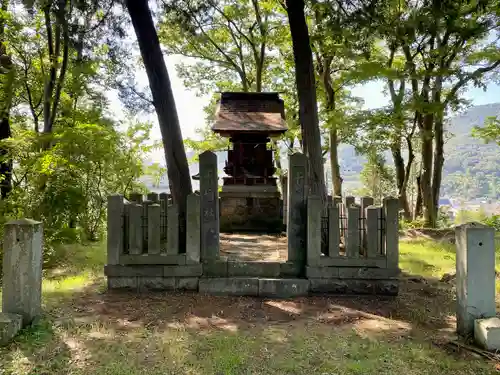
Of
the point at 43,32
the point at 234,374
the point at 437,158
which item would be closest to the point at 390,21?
the point at 234,374

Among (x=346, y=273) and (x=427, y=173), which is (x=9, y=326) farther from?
(x=427, y=173)

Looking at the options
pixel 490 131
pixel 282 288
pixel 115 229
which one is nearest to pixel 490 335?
pixel 282 288

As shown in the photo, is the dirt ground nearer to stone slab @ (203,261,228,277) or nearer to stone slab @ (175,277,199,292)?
stone slab @ (203,261,228,277)

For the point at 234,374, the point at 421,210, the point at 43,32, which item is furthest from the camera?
the point at 421,210

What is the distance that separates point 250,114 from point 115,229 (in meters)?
5.83

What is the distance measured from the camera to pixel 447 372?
360 cm

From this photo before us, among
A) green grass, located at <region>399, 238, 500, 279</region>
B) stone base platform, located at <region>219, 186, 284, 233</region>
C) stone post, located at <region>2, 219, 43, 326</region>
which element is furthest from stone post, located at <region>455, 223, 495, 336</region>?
stone base platform, located at <region>219, 186, 284, 233</region>

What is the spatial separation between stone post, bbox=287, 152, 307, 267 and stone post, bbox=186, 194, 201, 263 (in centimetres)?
149

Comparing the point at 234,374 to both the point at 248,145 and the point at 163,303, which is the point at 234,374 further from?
the point at 248,145

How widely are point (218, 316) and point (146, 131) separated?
1099 cm

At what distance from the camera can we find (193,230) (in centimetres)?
615

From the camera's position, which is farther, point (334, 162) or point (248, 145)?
point (334, 162)

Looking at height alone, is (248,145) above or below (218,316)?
above

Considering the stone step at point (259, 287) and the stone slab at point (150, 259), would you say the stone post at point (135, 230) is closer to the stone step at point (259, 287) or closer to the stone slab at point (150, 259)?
the stone slab at point (150, 259)
